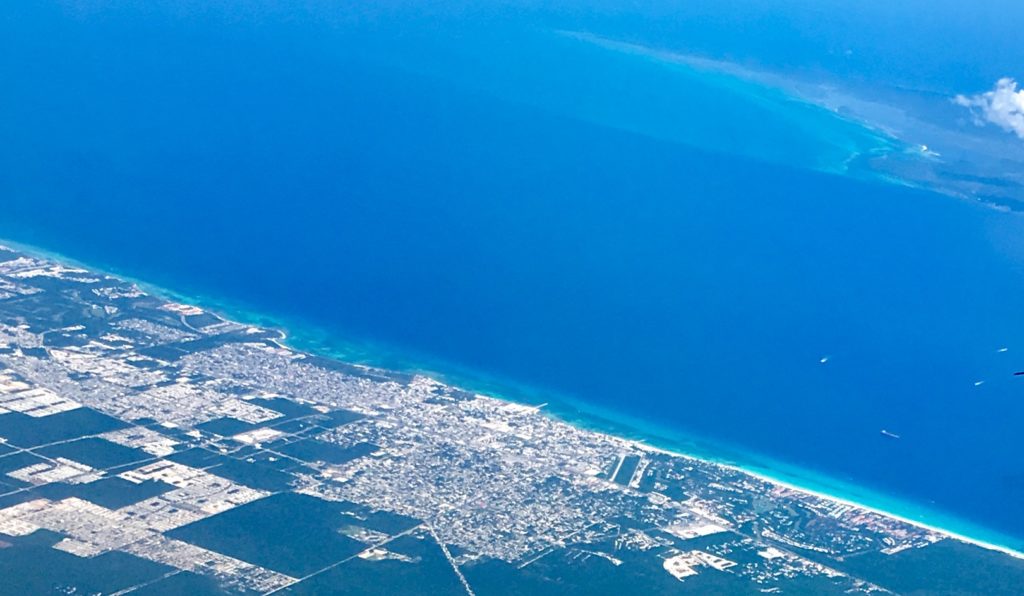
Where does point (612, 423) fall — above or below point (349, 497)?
above

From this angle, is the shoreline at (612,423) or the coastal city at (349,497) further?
the shoreline at (612,423)

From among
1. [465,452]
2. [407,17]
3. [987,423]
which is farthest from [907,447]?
[407,17]

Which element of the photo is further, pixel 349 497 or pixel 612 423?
pixel 612 423

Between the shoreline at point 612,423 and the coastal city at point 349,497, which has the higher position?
the shoreline at point 612,423

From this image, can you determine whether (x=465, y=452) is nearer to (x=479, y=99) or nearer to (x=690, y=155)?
(x=690, y=155)
